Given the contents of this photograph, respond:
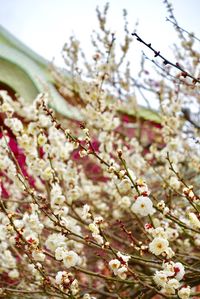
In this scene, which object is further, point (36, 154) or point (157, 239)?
point (36, 154)

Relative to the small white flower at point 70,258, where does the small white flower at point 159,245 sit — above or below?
above

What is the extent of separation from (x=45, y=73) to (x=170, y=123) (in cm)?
466

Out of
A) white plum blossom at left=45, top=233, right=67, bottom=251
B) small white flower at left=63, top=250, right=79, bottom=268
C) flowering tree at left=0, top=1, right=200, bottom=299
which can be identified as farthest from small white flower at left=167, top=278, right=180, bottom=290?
white plum blossom at left=45, top=233, right=67, bottom=251

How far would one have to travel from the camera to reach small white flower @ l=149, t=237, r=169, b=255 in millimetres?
1828

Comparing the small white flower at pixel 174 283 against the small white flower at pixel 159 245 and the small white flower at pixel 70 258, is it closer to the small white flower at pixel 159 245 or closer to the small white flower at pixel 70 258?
the small white flower at pixel 159 245

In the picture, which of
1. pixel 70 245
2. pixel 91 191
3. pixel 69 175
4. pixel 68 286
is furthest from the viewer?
A: pixel 91 191

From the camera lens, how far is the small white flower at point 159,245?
183cm

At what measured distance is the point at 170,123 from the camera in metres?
4.69

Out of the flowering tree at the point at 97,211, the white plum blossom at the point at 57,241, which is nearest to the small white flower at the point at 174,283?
the flowering tree at the point at 97,211

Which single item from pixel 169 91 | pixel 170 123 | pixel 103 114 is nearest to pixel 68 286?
pixel 103 114

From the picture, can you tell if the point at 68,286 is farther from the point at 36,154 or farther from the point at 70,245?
the point at 70,245

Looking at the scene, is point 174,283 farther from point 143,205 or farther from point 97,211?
point 97,211

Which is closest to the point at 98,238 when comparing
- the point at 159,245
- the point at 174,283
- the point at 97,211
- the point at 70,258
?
the point at 70,258

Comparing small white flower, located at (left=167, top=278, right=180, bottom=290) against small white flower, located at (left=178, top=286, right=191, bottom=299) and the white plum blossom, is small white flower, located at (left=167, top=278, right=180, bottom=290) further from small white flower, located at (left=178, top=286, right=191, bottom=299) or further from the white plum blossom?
the white plum blossom
